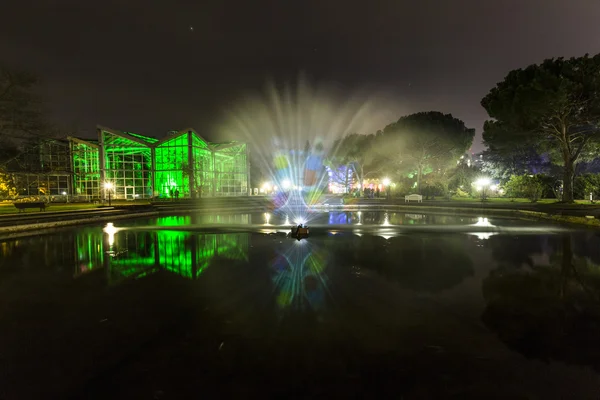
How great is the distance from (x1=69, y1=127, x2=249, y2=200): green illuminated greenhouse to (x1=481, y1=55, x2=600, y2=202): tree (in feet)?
130

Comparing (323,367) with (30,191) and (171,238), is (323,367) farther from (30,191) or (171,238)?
(30,191)

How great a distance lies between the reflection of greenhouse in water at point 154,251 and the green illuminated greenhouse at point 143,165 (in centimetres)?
3362

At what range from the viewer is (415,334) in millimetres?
5113

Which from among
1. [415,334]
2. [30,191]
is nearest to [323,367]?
[415,334]

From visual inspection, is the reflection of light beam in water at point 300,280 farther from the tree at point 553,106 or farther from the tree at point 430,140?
the tree at point 430,140

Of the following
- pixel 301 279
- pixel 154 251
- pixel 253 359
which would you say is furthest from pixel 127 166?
pixel 253 359

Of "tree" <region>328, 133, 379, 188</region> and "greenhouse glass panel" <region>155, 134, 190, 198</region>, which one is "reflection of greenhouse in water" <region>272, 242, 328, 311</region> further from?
"tree" <region>328, 133, 379, 188</region>

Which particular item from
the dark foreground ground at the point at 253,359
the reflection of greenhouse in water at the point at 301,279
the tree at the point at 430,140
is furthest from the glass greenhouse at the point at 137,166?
the dark foreground ground at the point at 253,359

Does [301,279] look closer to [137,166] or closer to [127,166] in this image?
[137,166]

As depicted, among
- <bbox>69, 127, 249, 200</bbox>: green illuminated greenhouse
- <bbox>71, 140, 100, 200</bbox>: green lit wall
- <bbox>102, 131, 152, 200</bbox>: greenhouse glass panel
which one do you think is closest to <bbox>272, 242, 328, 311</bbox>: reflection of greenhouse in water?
<bbox>69, 127, 249, 200</bbox>: green illuminated greenhouse

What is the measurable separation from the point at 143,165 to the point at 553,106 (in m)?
53.2

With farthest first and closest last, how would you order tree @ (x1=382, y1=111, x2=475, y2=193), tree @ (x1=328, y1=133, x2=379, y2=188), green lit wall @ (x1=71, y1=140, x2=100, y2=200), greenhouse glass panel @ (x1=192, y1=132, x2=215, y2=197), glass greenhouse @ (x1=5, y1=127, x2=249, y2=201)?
tree @ (x1=328, y1=133, x2=379, y2=188) → green lit wall @ (x1=71, y1=140, x2=100, y2=200) → tree @ (x1=382, y1=111, x2=475, y2=193) → greenhouse glass panel @ (x1=192, y1=132, x2=215, y2=197) → glass greenhouse @ (x1=5, y1=127, x2=249, y2=201)

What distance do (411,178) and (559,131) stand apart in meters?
27.3

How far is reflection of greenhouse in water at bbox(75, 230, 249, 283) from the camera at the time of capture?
→ 30.9 feet
